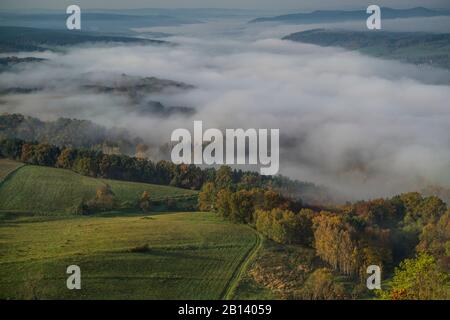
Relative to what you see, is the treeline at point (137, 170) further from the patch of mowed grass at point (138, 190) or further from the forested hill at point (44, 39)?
the forested hill at point (44, 39)

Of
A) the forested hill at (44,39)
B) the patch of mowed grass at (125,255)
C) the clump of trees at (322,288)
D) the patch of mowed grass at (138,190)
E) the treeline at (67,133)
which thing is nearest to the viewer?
the patch of mowed grass at (125,255)

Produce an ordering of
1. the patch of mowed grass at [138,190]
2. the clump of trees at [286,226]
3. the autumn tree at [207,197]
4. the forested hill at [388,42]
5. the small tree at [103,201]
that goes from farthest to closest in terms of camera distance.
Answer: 1. the forested hill at [388,42]
2. the patch of mowed grass at [138,190]
3. the small tree at [103,201]
4. the autumn tree at [207,197]
5. the clump of trees at [286,226]

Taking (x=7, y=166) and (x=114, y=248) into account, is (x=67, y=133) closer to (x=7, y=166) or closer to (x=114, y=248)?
(x=7, y=166)

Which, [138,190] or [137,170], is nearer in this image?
[138,190]

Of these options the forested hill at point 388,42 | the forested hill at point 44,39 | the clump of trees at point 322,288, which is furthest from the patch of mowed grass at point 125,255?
the forested hill at point 388,42

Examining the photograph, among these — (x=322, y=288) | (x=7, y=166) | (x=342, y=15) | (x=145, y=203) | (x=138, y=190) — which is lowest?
(x=322, y=288)

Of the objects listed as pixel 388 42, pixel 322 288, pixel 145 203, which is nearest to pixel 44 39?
pixel 145 203

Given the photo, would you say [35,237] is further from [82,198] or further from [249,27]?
[249,27]
